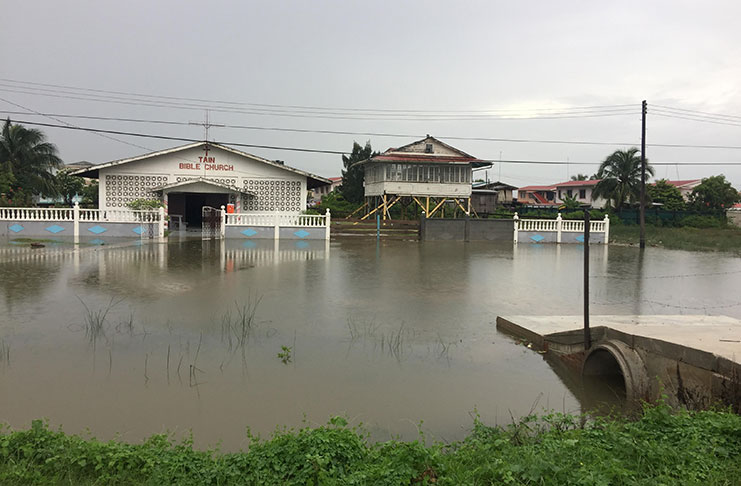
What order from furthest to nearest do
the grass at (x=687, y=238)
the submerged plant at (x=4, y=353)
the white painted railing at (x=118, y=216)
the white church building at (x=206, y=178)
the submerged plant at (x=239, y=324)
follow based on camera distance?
the white church building at (x=206, y=178), the grass at (x=687, y=238), the white painted railing at (x=118, y=216), the submerged plant at (x=239, y=324), the submerged plant at (x=4, y=353)

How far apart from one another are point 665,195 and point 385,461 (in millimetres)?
48455

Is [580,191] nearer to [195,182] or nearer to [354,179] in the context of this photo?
[354,179]

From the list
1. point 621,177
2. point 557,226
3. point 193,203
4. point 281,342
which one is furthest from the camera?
point 621,177

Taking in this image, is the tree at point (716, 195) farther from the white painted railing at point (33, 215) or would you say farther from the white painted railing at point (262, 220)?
the white painted railing at point (33, 215)

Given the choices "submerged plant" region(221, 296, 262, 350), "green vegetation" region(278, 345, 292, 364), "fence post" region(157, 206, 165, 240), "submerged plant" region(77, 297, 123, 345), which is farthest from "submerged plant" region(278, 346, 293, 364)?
"fence post" region(157, 206, 165, 240)

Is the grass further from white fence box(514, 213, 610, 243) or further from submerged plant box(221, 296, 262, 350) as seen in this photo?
submerged plant box(221, 296, 262, 350)

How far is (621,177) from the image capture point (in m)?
41.6

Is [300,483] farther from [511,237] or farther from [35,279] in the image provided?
[511,237]

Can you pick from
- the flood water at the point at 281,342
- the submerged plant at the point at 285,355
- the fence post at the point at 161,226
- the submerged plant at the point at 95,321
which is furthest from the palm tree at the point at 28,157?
the submerged plant at the point at 285,355

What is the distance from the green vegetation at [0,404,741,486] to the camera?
Answer: 10.6 feet

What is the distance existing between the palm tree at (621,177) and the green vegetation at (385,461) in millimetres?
41020

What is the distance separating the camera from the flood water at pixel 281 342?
4914 mm

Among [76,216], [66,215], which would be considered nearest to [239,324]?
[76,216]

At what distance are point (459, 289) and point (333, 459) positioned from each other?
334 inches
